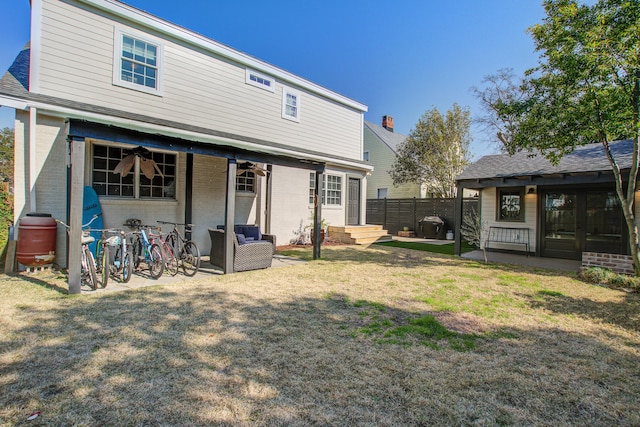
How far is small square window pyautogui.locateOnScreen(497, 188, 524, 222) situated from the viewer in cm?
1092

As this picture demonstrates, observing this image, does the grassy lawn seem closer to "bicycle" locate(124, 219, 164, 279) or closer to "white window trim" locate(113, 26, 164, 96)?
"bicycle" locate(124, 219, 164, 279)

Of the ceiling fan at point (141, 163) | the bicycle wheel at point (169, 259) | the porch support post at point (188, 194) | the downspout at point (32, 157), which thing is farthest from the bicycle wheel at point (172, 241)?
the downspout at point (32, 157)

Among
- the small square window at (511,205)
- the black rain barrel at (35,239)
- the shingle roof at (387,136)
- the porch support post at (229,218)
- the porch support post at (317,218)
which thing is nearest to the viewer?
the black rain barrel at (35,239)

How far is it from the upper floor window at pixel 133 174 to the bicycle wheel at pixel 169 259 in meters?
1.84

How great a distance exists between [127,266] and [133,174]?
305 centimetres

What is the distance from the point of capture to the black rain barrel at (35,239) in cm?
582

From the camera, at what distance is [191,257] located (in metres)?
6.48

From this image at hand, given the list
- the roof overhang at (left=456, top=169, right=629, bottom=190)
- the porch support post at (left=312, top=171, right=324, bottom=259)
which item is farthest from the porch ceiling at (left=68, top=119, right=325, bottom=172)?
the roof overhang at (left=456, top=169, right=629, bottom=190)

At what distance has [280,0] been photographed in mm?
11672

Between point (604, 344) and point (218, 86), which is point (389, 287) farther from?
point (218, 86)

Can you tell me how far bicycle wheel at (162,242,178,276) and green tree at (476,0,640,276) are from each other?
826cm

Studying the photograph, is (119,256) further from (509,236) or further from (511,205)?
(511,205)

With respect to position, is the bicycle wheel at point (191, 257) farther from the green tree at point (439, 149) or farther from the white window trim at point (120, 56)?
the green tree at point (439, 149)

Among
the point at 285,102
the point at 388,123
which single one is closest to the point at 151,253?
the point at 285,102
